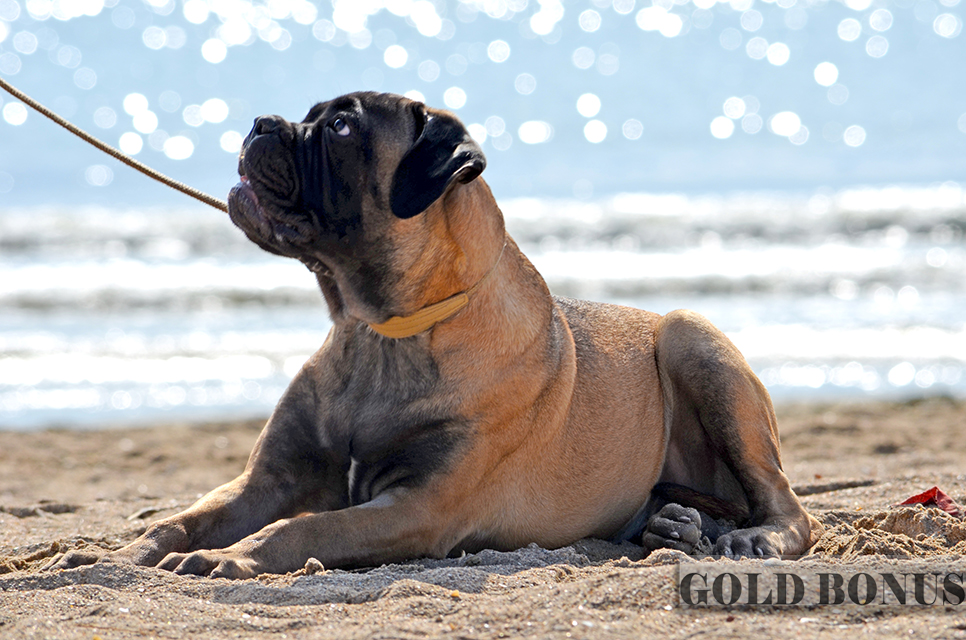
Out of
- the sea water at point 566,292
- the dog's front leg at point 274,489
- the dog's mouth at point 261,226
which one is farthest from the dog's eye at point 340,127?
the sea water at point 566,292

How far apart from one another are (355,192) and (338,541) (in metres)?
1.19

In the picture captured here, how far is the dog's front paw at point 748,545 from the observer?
3.79m

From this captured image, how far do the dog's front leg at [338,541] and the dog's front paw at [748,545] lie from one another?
112 centimetres

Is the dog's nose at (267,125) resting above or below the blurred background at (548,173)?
below

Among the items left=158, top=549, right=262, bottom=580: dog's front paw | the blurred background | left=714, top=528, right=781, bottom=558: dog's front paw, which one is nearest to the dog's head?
left=158, top=549, right=262, bottom=580: dog's front paw

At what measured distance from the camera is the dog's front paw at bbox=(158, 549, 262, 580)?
321 centimetres

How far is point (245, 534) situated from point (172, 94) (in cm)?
2066

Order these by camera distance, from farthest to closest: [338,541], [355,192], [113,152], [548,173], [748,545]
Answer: [548,173], [113,152], [748,545], [355,192], [338,541]

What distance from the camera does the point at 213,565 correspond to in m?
3.28

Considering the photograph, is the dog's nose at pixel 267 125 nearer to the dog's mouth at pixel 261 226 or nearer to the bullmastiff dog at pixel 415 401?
the bullmastiff dog at pixel 415 401

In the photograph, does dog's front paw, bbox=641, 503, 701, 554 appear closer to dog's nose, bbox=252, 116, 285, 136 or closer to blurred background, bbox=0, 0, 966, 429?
dog's nose, bbox=252, 116, 285, 136

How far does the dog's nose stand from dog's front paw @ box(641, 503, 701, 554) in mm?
2037

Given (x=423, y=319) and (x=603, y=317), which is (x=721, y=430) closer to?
(x=603, y=317)

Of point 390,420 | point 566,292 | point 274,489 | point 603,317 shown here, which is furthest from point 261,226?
point 566,292
